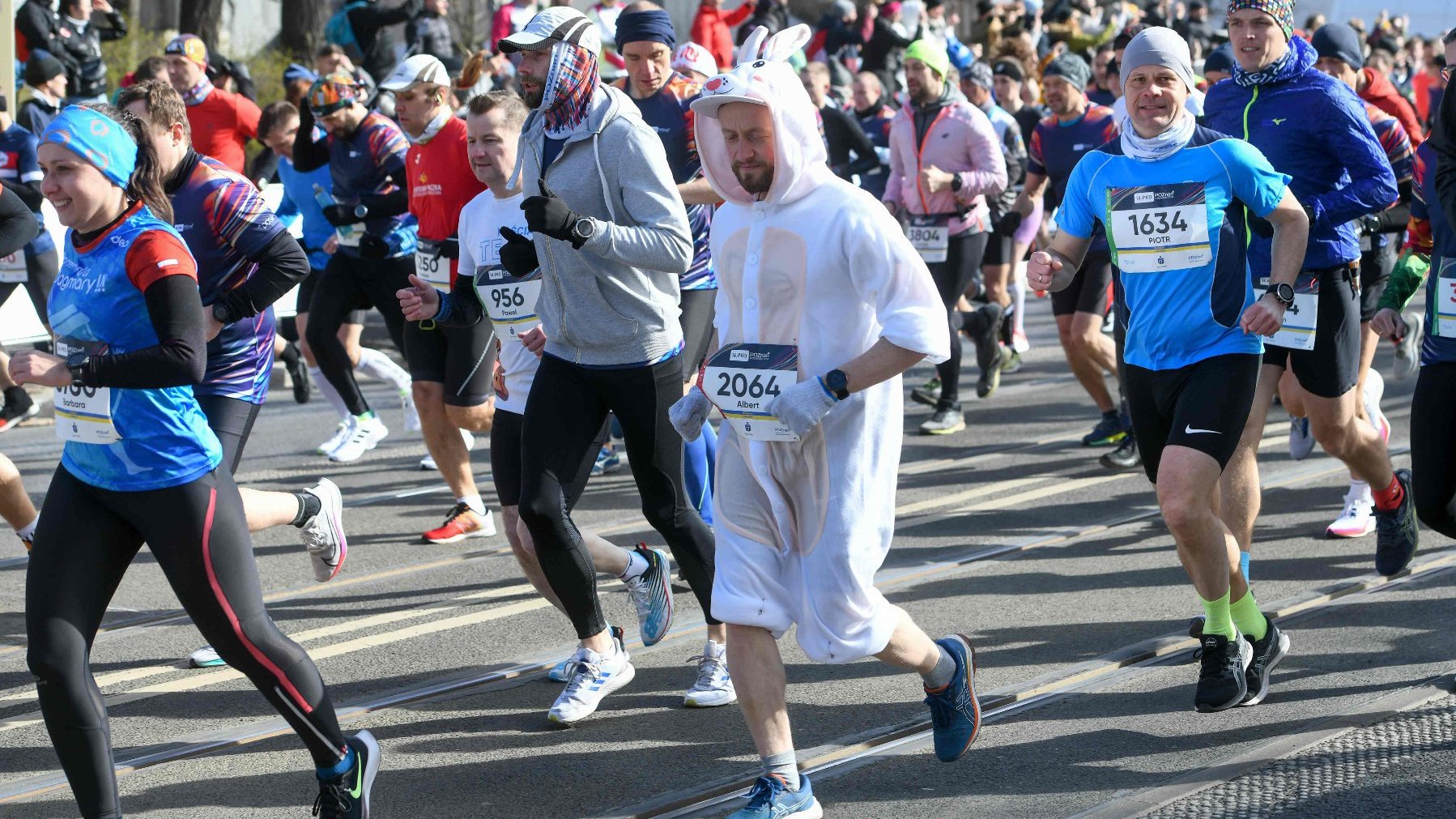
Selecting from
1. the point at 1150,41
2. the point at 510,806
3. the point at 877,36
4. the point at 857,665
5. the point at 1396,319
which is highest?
the point at 1150,41

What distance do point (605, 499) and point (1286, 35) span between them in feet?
13.3

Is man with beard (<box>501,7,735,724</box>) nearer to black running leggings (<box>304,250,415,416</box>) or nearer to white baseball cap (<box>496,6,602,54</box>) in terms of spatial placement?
white baseball cap (<box>496,6,602,54</box>)

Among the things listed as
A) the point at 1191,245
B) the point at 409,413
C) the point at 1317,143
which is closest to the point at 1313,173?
the point at 1317,143

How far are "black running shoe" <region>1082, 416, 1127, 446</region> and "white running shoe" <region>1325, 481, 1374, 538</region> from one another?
209 cm

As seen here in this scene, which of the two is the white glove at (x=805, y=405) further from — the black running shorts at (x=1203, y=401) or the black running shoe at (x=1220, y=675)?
the black running shoe at (x=1220, y=675)

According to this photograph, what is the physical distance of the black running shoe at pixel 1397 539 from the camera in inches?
271

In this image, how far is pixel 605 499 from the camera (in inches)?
353

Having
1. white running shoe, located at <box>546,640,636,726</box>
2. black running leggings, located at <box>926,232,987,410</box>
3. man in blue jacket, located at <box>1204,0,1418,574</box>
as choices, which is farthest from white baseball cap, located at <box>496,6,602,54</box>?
black running leggings, located at <box>926,232,987,410</box>

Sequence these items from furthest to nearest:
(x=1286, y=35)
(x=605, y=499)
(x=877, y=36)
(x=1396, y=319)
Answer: (x=877, y=36)
(x=605, y=499)
(x=1286, y=35)
(x=1396, y=319)

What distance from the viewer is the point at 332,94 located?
358 inches

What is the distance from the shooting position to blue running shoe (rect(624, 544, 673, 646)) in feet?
19.4

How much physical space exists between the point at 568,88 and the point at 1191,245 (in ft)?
6.24

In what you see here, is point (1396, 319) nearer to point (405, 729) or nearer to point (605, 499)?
point (405, 729)

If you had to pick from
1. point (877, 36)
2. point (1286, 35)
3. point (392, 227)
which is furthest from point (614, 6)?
point (1286, 35)
